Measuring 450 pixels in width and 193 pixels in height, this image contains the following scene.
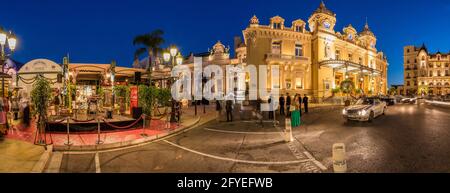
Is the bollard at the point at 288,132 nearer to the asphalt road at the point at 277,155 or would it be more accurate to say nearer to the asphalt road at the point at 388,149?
the asphalt road at the point at 277,155

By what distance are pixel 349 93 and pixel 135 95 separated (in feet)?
98.0

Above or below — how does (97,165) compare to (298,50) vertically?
below

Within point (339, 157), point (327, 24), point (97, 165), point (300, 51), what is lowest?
point (97, 165)

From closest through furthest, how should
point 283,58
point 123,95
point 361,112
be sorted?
1. point 361,112
2. point 123,95
3. point 283,58

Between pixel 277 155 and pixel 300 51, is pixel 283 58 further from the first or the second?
pixel 277 155

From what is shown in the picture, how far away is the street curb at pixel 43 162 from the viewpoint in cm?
559

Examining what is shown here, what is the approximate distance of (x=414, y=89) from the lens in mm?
80938

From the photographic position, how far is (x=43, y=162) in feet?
20.3

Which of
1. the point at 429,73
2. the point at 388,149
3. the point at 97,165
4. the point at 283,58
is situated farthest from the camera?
the point at 429,73

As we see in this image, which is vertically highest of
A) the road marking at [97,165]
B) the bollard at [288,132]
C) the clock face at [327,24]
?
the clock face at [327,24]

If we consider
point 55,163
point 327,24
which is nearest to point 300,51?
point 327,24

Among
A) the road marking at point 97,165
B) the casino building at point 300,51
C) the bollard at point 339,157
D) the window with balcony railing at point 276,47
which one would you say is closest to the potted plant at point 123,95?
the road marking at point 97,165

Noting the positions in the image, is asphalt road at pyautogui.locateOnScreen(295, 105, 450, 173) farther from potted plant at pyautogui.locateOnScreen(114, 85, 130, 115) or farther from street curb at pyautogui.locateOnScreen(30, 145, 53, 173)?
potted plant at pyautogui.locateOnScreen(114, 85, 130, 115)
